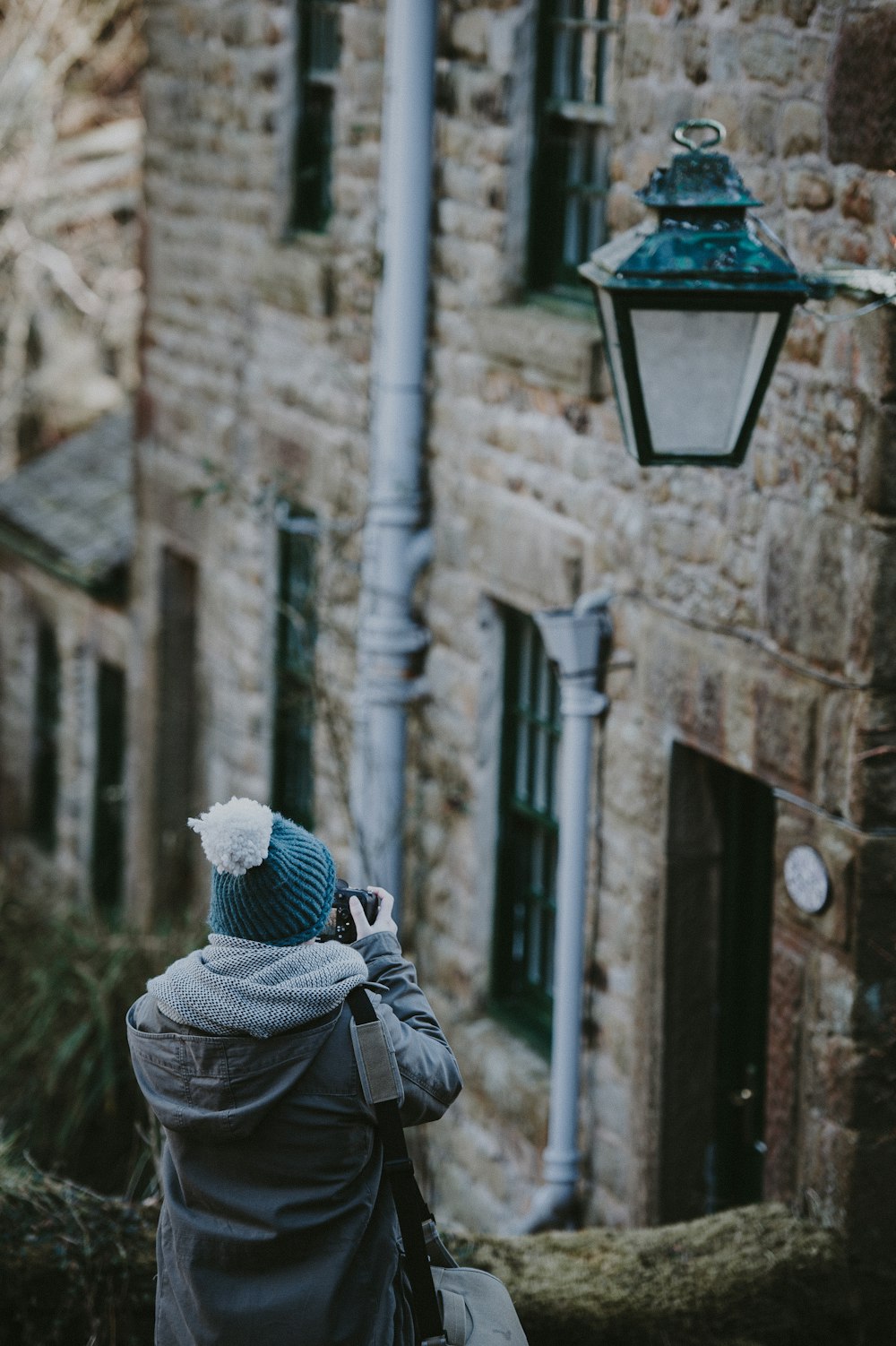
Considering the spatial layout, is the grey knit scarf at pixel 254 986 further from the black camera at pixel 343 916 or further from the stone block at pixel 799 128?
the stone block at pixel 799 128

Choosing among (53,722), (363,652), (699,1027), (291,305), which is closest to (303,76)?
(291,305)

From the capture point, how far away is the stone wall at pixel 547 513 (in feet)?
15.8

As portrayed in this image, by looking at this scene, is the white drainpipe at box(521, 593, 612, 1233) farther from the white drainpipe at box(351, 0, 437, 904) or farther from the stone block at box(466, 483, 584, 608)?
the white drainpipe at box(351, 0, 437, 904)

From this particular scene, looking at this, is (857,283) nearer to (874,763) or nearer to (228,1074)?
(874,763)

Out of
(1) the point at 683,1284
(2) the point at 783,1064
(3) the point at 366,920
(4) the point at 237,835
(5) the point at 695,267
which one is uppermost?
(5) the point at 695,267

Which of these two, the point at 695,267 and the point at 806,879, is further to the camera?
the point at 806,879

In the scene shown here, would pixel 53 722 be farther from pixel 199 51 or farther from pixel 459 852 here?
pixel 459 852

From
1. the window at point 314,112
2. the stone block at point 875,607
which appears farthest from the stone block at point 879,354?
the window at point 314,112

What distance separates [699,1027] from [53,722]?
27.1 ft

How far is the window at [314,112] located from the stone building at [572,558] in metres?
0.02

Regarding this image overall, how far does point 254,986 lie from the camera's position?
10.4 ft

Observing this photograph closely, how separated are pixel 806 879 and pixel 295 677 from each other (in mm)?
4329

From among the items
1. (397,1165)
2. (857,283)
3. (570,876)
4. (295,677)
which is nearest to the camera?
(397,1165)

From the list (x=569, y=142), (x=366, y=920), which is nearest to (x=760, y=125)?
(x=569, y=142)
